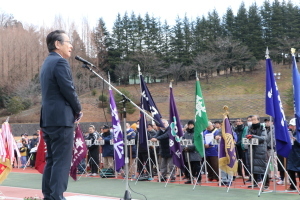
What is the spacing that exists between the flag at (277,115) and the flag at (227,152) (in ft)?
4.75

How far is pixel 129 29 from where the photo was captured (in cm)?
6209

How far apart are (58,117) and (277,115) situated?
5.59m

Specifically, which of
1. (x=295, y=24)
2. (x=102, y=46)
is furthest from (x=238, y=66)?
(x=102, y=46)

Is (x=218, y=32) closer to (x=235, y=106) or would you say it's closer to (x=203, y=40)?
(x=203, y=40)

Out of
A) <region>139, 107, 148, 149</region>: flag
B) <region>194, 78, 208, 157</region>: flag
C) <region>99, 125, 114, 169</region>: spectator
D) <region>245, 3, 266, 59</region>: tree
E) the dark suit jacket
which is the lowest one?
<region>99, 125, 114, 169</region>: spectator

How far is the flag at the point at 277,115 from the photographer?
8.61m

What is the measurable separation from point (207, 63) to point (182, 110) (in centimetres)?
1440

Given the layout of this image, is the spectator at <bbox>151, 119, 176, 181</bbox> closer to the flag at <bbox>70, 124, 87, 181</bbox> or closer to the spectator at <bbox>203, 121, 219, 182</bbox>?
the spectator at <bbox>203, 121, 219, 182</bbox>

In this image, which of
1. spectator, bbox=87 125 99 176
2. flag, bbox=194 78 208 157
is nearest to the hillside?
spectator, bbox=87 125 99 176

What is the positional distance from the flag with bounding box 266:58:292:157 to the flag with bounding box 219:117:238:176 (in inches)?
57.1

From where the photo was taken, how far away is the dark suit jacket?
4352 millimetres

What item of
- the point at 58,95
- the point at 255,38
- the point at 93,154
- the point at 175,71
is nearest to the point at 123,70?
the point at 175,71

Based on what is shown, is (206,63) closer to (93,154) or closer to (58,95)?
(93,154)

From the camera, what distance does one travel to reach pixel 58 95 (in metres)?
4.43
